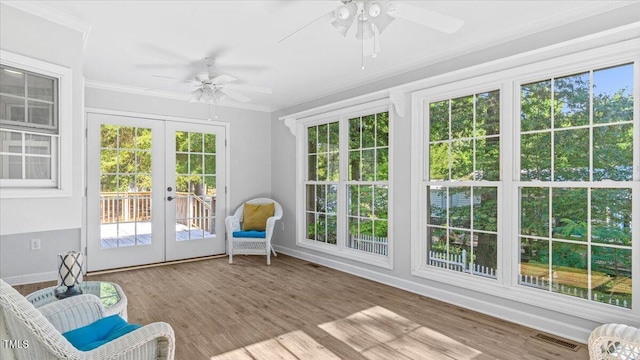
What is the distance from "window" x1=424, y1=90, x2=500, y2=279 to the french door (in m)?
3.39

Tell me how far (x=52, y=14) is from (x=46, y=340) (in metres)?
2.55

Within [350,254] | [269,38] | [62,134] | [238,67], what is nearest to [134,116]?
[238,67]

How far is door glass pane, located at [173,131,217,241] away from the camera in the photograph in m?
5.30

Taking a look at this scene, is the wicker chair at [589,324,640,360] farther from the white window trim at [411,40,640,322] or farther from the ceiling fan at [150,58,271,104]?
the ceiling fan at [150,58,271,104]

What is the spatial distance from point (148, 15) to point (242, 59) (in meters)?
1.13

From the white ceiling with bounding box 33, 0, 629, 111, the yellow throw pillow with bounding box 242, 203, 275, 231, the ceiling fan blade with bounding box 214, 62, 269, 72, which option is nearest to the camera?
the white ceiling with bounding box 33, 0, 629, 111

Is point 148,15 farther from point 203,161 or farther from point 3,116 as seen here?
point 203,161

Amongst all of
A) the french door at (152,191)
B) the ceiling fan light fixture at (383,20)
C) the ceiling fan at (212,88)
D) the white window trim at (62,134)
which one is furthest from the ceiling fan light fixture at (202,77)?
the ceiling fan light fixture at (383,20)

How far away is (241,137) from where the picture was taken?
5895mm

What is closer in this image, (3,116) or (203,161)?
(3,116)

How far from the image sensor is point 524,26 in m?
2.89

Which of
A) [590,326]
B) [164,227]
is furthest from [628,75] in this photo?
[164,227]

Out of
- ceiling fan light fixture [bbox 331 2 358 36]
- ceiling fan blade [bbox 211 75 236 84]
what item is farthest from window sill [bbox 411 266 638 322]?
ceiling fan blade [bbox 211 75 236 84]

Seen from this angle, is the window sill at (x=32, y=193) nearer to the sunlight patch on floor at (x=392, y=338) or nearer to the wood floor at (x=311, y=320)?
the wood floor at (x=311, y=320)
